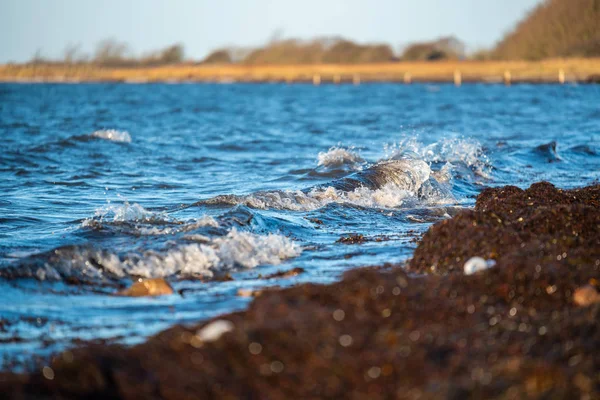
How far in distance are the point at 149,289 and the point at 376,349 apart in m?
2.32

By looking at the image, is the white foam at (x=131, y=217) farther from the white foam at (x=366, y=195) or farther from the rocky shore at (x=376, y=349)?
the rocky shore at (x=376, y=349)

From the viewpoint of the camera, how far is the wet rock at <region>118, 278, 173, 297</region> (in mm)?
5051

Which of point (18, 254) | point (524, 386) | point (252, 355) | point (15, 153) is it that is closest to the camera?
point (524, 386)

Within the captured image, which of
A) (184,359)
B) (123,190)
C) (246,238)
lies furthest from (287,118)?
(184,359)

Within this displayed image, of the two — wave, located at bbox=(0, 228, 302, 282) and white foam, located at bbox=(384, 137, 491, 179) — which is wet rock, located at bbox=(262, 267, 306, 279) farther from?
white foam, located at bbox=(384, 137, 491, 179)

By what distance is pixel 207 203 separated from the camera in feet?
29.1

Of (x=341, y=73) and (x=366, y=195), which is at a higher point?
(x=341, y=73)

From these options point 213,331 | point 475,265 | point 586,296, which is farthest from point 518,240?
point 213,331

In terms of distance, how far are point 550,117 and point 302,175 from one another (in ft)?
51.1

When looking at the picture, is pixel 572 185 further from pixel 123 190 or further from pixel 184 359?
pixel 184 359

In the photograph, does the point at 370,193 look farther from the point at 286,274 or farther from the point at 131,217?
the point at 286,274

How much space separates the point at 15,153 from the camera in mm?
14641

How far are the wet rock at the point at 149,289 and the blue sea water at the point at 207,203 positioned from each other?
A: 0.40 feet

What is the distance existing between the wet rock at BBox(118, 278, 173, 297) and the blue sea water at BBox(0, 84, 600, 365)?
0.12m
